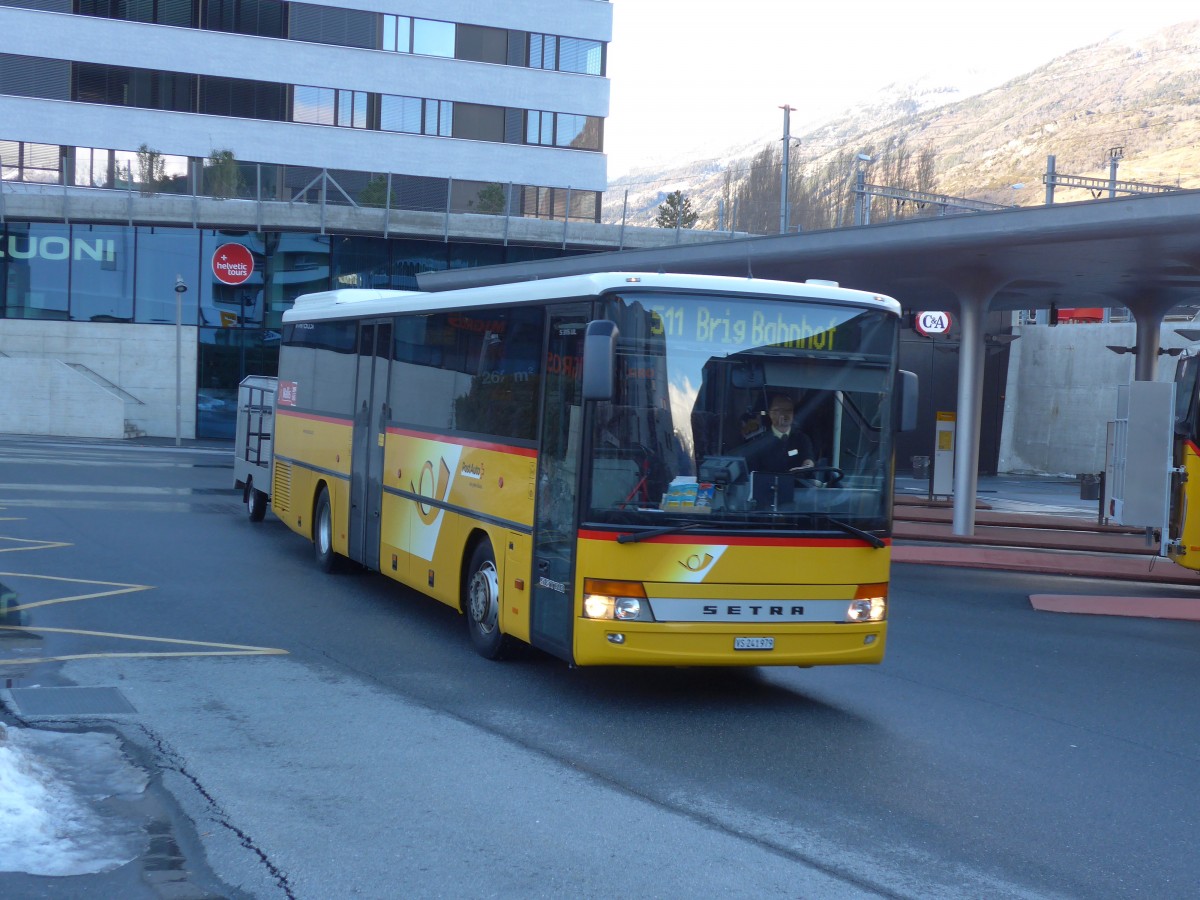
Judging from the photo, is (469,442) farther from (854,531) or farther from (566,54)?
(566,54)

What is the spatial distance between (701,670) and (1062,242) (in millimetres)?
10783

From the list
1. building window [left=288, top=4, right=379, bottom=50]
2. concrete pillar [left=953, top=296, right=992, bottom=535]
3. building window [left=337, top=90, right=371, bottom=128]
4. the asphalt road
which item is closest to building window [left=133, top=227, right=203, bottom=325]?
building window [left=337, top=90, right=371, bottom=128]

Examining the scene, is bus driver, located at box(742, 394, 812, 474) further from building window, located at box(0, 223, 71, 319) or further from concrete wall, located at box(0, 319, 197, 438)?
building window, located at box(0, 223, 71, 319)

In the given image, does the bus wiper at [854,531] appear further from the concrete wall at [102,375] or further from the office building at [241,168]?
the concrete wall at [102,375]

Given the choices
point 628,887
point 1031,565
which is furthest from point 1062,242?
point 628,887

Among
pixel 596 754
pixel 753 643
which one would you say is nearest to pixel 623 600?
pixel 753 643

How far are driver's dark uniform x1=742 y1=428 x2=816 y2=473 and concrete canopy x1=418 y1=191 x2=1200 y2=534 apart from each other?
9734mm

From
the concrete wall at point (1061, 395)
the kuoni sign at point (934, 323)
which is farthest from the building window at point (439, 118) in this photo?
the concrete wall at point (1061, 395)

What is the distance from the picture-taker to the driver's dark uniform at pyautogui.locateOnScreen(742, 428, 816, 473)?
8375 millimetres

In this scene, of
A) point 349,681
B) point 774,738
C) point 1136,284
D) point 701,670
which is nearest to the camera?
point 774,738

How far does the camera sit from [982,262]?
67.1 feet

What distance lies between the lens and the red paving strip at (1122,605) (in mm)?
14414

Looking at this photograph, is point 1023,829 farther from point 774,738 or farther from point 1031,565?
point 1031,565

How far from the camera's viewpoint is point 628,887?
17.4 ft
